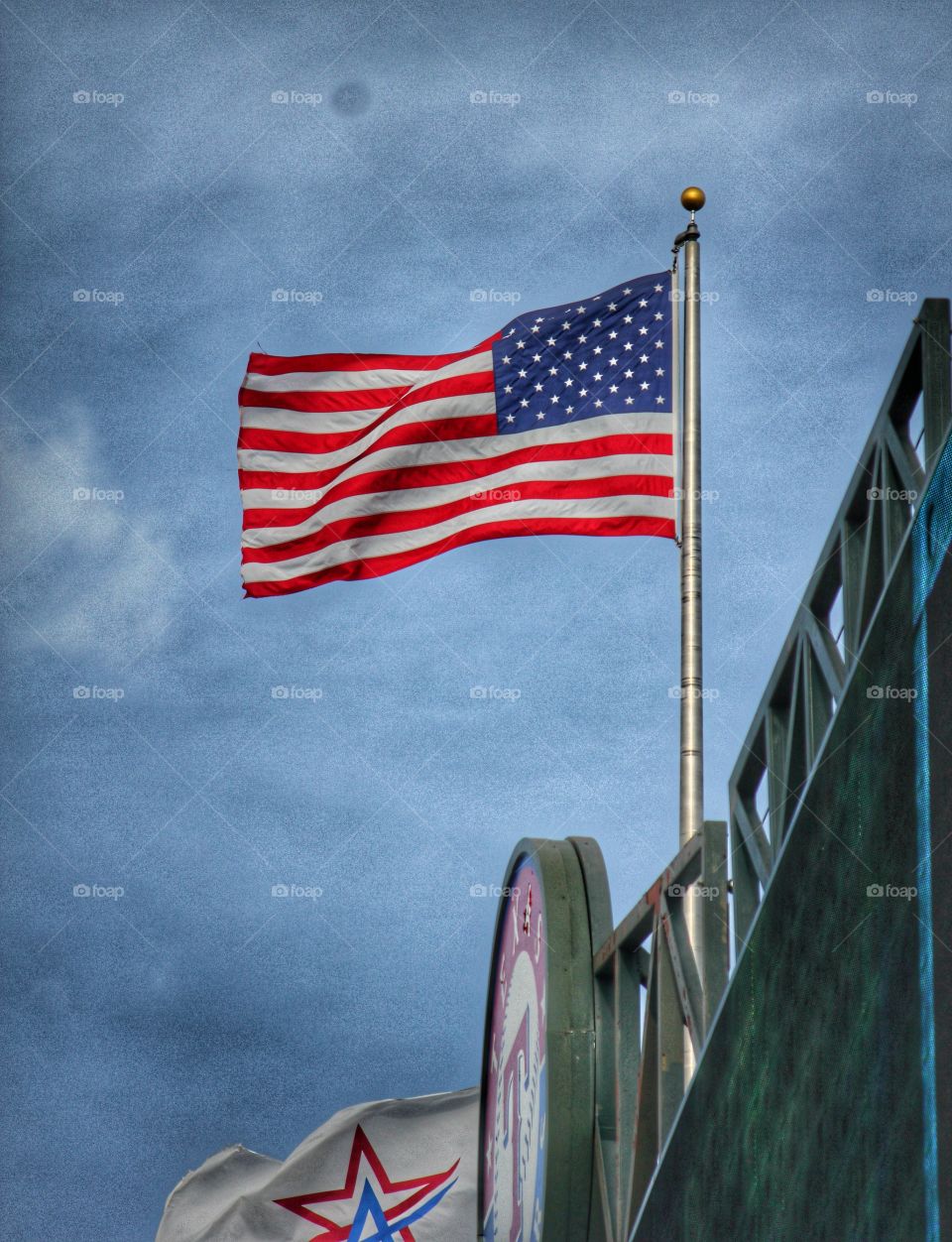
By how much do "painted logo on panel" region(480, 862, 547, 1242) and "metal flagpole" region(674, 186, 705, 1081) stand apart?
124 cm

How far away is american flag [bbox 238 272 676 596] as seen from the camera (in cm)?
1477

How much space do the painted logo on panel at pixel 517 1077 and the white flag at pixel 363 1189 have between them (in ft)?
23.5

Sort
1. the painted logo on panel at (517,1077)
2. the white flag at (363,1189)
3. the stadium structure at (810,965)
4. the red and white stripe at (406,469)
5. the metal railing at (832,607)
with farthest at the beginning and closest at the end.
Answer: the white flag at (363,1189) → the red and white stripe at (406,469) → the painted logo on panel at (517,1077) → the metal railing at (832,607) → the stadium structure at (810,965)

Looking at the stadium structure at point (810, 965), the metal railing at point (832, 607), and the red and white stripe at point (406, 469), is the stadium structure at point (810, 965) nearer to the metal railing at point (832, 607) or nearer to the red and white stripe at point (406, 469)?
the metal railing at point (832, 607)

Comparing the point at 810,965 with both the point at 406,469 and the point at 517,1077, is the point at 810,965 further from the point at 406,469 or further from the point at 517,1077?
the point at 406,469

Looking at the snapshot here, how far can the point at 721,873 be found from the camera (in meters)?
9.93

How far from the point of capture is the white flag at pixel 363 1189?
2305 centimetres

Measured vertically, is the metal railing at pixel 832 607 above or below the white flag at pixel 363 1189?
above

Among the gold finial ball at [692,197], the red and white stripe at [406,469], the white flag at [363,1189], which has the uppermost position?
the gold finial ball at [692,197]

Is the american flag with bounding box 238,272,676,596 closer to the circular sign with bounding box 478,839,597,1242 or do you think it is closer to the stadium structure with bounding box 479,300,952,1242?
the circular sign with bounding box 478,839,597,1242

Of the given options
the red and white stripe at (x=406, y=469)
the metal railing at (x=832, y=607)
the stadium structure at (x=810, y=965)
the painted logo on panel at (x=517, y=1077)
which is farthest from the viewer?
the red and white stripe at (x=406, y=469)

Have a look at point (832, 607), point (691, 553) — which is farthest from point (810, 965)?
point (691, 553)

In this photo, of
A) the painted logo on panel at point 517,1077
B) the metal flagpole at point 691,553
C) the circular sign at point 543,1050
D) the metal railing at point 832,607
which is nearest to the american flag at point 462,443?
the metal flagpole at point 691,553

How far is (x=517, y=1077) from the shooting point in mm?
13680
